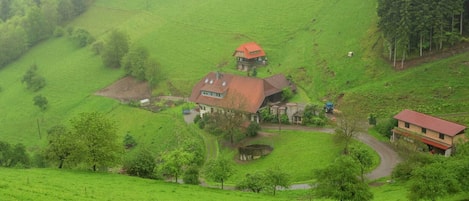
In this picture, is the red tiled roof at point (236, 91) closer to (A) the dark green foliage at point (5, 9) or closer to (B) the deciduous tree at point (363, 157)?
(B) the deciduous tree at point (363, 157)

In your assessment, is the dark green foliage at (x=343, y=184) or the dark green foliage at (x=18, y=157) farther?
the dark green foliage at (x=18, y=157)

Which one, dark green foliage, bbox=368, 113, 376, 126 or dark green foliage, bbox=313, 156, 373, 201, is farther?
dark green foliage, bbox=368, 113, 376, 126

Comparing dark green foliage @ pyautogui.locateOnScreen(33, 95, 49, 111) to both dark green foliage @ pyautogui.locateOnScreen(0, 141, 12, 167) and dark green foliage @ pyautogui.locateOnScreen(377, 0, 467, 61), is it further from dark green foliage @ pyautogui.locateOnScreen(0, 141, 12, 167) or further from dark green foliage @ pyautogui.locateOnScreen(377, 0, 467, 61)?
dark green foliage @ pyautogui.locateOnScreen(377, 0, 467, 61)

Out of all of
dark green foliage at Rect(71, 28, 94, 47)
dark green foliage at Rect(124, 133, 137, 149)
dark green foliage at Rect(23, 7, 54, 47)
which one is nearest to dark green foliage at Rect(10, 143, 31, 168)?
dark green foliage at Rect(124, 133, 137, 149)

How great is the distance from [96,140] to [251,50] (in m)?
60.0

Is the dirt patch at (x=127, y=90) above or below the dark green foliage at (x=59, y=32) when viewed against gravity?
below

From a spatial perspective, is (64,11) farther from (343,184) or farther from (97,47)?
(343,184)

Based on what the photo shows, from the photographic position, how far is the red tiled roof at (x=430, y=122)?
68.2m

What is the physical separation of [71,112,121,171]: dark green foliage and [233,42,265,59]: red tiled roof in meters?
56.7

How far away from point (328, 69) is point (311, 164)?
115 ft

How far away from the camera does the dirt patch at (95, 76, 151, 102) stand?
117312 mm

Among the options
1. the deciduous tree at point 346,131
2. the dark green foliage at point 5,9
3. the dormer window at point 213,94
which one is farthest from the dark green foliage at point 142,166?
the dark green foliage at point 5,9

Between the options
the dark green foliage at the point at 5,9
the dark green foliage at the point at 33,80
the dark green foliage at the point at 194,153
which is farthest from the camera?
the dark green foliage at the point at 5,9

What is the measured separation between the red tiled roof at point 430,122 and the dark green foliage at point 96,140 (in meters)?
41.8
